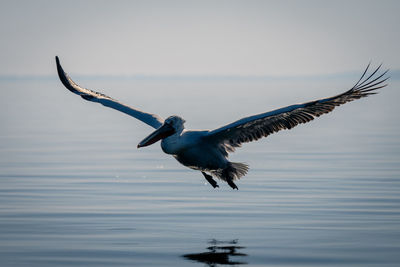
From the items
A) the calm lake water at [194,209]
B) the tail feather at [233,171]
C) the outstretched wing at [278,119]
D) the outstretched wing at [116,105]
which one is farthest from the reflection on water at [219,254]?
the outstretched wing at [116,105]

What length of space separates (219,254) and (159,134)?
2950mm

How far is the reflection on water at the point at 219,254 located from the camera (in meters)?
8.44

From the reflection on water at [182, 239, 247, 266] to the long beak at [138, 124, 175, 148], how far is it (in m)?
2.35

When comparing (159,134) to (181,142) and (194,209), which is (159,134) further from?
(194,209)

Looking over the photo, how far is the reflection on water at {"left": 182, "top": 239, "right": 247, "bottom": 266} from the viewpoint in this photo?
8.44 m

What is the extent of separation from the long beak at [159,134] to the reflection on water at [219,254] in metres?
2.35

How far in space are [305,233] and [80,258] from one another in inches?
114

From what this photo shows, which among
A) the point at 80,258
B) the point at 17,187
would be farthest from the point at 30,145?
the point at 80,258

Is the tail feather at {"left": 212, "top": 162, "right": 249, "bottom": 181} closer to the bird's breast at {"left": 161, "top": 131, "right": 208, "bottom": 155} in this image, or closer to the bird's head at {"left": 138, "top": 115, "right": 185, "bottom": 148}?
the bird's breast at {"left": 161, "top": 131, "right": 208, "bottom": 155}

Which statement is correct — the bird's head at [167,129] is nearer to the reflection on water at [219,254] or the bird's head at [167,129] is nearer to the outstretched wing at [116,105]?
the outstretched wing at [116,105]

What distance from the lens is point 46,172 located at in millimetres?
15625

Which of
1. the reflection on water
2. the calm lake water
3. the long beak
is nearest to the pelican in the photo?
the long beak

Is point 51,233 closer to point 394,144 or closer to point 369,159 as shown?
point 369,159

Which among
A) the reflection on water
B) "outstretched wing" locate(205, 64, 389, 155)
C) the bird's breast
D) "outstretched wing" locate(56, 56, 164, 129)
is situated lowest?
the reflection on water
